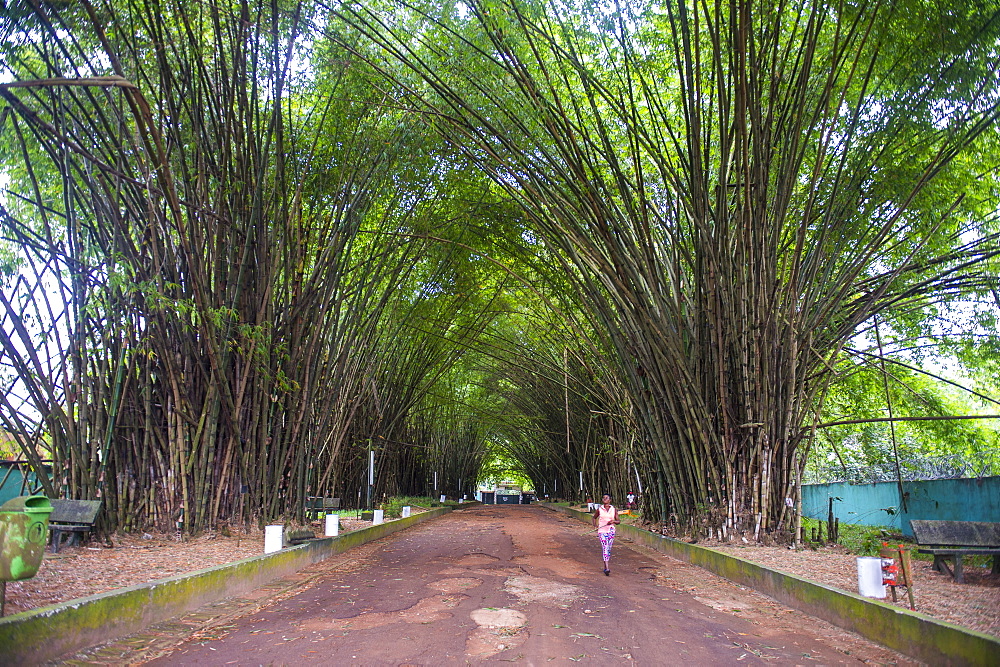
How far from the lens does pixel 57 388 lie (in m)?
5.36

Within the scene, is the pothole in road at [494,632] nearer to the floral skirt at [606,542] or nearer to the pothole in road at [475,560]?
the floral skirt at [606,542]

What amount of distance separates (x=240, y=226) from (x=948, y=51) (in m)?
5.00

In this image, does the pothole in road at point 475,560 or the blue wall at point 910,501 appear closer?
the pothole in road at point 475,560

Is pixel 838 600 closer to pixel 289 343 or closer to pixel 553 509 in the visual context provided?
pixel 289 343

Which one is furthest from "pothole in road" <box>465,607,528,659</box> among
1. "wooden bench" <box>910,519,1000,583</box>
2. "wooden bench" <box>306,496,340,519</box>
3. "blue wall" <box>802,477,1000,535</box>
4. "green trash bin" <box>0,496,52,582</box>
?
"blue wall" <box>802,477,1000,535</box>

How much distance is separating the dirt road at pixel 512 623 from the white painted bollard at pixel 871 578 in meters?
0.27

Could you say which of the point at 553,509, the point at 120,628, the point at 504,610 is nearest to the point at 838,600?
the point at 504,610

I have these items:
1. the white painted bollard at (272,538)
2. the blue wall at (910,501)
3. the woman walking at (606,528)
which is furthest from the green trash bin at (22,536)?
the blue wall at (910,501)

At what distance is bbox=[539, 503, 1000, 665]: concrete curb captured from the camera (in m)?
2.54

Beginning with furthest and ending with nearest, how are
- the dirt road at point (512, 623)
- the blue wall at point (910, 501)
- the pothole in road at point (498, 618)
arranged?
the blue wall at point (910, 501), the pothole in road at point (498, 618), the dirt road at point (512, 623)

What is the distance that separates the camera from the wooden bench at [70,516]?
181 inches

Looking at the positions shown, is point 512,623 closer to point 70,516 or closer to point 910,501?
point 70,516

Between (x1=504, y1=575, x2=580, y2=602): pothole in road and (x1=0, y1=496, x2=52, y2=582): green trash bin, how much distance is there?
241 centimetres

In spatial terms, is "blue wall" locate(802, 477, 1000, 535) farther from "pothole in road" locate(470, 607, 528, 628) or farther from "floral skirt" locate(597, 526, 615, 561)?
"pothole in road" locate(470, 607, 528, 628)
